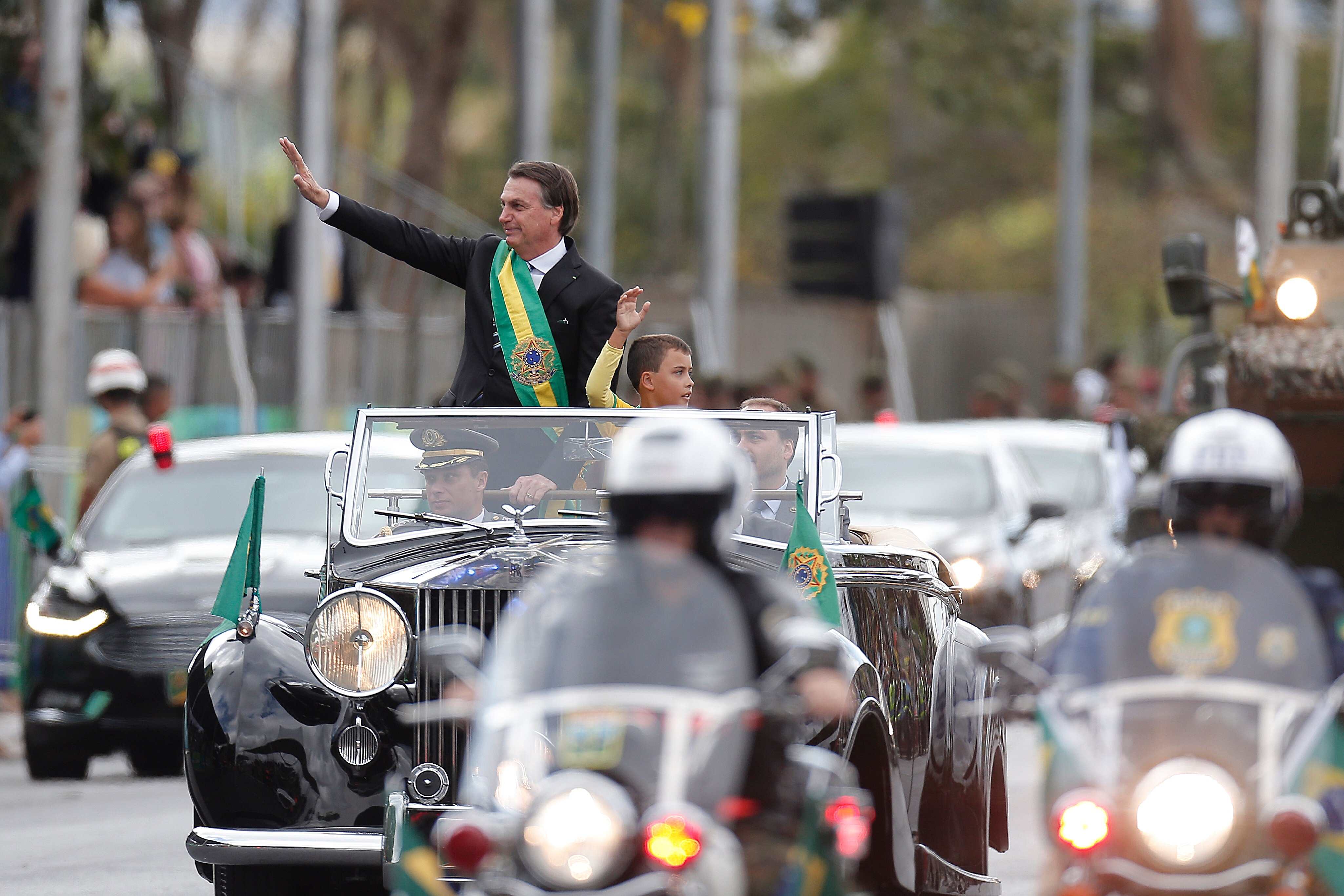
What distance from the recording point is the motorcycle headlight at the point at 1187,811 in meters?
4.98

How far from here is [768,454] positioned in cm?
787

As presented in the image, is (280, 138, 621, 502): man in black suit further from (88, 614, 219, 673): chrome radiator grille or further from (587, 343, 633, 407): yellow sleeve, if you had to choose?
(88, 614, 219, 673): chrome radiator grille

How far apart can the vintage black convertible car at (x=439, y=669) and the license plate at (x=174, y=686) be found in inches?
138

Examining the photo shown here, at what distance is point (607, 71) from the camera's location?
22.7 metres

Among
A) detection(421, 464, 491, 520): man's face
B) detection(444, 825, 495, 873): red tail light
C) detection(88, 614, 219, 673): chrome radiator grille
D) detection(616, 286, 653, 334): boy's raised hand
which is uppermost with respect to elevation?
detection(616, 286, 653, 334): boy's raised hand

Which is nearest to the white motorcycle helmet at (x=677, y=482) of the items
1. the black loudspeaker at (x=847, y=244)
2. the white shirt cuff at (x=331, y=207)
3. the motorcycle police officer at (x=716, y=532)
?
the motorcycle police officer at (x=716, y=532)

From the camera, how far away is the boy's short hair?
848 cm

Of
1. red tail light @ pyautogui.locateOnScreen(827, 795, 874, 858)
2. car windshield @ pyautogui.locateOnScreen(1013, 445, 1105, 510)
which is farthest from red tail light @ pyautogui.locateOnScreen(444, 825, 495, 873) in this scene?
car windshield @ pyautogui.locateOnScreen(1013, 445, 1105, 510)

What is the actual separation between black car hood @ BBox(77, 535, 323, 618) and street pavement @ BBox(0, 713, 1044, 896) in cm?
95

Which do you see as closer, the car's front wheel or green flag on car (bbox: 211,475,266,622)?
green flag on car (bbox: 211,475,266,622)

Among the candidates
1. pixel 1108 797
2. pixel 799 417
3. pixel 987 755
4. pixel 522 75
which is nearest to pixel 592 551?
pixel 799 417

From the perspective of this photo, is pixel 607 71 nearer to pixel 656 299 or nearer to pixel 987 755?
pixel 656 299

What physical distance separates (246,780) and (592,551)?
1.23m

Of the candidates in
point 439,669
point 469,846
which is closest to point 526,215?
point 439,669
